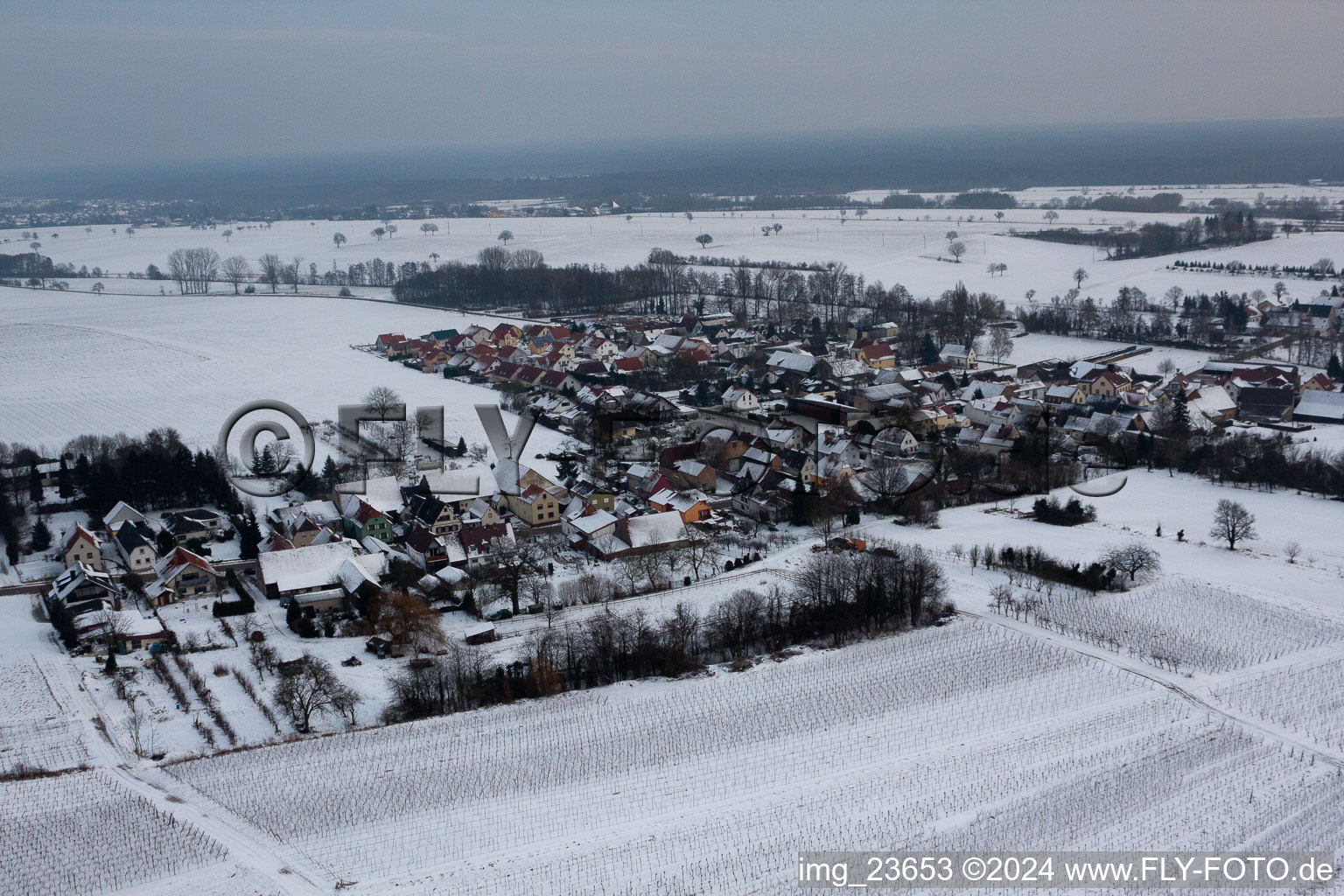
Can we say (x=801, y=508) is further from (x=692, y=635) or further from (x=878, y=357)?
(x=878, y=357)

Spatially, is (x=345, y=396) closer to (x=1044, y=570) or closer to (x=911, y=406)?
(x=911, y=406)

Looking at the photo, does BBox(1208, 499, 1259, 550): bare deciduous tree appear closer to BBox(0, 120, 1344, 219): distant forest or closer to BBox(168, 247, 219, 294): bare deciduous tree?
BBox(168, 247, 219, 294): bare deciduous tree

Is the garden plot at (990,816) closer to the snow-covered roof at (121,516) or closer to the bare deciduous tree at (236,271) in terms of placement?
the snow-covered roof at (121,516)

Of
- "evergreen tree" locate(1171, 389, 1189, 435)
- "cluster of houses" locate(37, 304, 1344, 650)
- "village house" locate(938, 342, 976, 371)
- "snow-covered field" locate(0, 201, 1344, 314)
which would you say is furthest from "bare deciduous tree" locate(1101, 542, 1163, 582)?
"snow-covered field" locate(0, 201, 1344, 314)

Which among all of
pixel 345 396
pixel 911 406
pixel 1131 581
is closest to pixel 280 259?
pixel 345 396

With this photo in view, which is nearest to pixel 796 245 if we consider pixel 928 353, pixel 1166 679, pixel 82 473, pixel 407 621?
pixel 928 353

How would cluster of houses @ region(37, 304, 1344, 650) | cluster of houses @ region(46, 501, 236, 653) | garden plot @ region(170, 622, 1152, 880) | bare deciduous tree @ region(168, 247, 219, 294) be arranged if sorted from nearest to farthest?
garden plot @ region(170, 622, 1152, 880), cluster of houses @ region(46, 501, 236, 653), cluster of houses @ region(37, 304, 1344, 650), bare deciduous tree @ region(168, 247, 219, 294)
